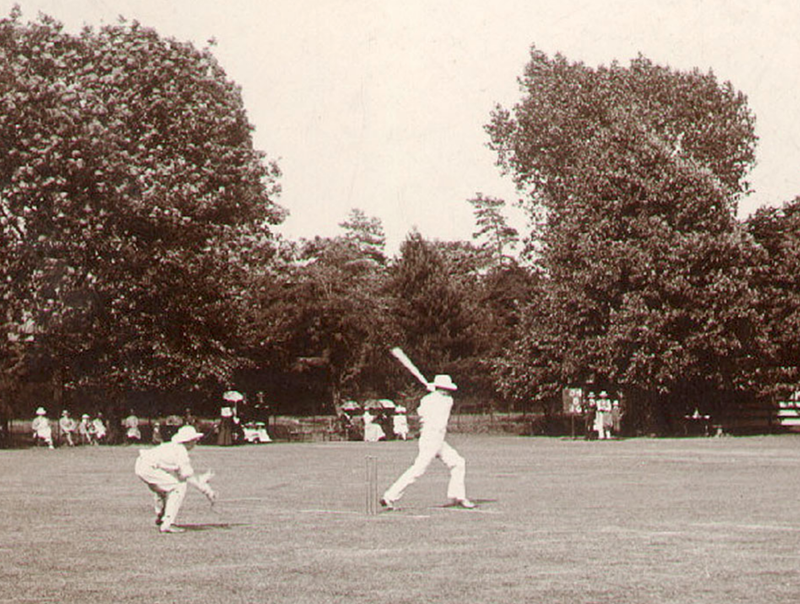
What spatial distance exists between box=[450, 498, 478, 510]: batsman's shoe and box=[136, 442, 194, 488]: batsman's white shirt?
4.89 metres

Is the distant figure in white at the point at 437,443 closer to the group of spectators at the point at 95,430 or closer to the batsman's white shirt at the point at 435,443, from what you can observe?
the batsman's white shirt at the point at 435,443

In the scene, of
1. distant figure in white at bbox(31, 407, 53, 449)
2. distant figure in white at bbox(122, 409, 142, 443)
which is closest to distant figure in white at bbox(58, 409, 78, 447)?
distant figure in white at bbox(31, 407, 53, 449)

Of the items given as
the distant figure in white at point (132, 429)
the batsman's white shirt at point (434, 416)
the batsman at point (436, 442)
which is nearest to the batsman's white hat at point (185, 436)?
the batsman at point (436, 442)

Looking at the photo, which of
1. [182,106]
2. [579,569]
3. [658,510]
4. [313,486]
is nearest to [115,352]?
[182,106]

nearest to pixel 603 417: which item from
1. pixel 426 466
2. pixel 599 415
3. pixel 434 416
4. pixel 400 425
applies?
pixel 599 415

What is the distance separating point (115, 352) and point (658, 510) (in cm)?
4111

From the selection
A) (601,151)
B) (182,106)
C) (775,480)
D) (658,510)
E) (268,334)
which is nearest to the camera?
(658,510)

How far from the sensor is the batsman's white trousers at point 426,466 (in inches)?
803

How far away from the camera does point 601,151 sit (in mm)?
62375

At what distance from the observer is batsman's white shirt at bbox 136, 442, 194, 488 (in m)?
17.4

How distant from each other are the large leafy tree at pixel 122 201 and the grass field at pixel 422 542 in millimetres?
21364

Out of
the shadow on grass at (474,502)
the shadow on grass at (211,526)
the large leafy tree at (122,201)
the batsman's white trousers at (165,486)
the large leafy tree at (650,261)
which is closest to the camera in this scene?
the batsman's white trousers at (165,486)

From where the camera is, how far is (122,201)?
50875mm

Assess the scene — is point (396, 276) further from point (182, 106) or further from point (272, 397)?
point (182, 106)
